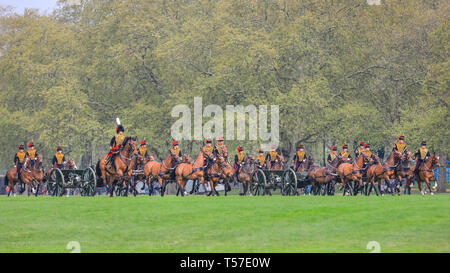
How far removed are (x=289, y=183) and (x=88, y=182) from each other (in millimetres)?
7893

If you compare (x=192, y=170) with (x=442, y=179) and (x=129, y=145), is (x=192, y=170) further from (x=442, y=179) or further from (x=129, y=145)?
(x=442, y=179)

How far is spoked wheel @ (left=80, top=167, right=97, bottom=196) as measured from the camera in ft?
114

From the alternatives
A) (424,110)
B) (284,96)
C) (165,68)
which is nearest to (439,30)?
(424,110)

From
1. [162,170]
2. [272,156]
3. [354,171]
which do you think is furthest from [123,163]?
[354,171]

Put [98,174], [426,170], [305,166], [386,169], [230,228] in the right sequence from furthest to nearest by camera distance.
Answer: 1. [305,166]
2. [426,170]
3. [98,174]
4. [386,169]
5. [230,228]

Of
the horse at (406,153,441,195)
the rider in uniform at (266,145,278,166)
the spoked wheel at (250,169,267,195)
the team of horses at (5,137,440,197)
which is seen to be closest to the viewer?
the team of horses at (5,137,440,197)

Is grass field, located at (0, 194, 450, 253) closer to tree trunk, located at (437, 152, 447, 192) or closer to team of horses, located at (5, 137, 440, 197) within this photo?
team of horses, located at (5, 137, 440, 197)

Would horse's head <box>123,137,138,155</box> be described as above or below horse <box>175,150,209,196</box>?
above

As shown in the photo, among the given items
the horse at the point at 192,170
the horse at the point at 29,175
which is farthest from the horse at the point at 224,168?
the horse at the point at 29,175

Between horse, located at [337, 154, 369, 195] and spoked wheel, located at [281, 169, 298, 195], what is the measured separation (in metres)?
1.93

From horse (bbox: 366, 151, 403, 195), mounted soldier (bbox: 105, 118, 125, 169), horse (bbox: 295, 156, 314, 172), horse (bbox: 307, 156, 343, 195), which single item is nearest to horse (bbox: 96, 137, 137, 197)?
mounted soldier (bbox: 105, 118, 125, 169)

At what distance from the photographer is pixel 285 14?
2044 inches

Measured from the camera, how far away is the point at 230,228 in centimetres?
1656
